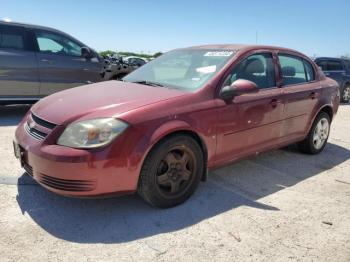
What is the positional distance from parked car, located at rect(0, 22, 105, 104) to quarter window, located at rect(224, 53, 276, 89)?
4.51 m

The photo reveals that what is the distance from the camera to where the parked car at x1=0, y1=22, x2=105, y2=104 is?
6.85 meters

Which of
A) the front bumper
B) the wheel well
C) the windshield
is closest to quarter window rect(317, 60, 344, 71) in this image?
the wheel well

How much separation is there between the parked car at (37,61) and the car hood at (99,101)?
3633mm

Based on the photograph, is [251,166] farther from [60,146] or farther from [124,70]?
[124,70]

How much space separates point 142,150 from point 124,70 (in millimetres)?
5906

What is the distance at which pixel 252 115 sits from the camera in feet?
13.1

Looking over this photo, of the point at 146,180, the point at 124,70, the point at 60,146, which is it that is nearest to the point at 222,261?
the point at 146,180

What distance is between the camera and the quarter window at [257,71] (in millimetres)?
3946

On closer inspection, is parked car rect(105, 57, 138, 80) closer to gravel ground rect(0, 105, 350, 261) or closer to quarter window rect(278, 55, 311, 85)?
gravel ground rect(0, 105, 350, 261)

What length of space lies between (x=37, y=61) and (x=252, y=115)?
4.81 metres

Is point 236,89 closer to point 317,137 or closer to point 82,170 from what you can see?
point 82,170

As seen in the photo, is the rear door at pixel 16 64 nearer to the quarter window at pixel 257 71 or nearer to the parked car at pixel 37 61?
the parked car at pixel 37 61

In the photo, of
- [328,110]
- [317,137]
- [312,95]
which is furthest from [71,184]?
[328,110]

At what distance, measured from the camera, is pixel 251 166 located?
4.73m
